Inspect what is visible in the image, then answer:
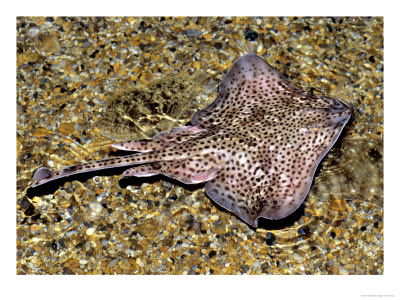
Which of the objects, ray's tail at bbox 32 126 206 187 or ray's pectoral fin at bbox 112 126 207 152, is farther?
ray's pectoral fin at bbox 112 126 207 152

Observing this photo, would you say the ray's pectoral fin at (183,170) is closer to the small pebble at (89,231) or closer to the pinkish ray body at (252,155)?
the pinkish ray body at (252,155)

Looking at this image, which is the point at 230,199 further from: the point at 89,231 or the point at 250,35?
the point at 250,35

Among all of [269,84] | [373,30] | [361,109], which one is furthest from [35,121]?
[373,30]

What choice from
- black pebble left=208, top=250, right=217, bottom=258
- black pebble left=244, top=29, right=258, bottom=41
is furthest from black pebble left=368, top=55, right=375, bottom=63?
black pebble left=208, top=250, right=217, bottom=258

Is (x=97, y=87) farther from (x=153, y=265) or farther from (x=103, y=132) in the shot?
(x=153, y=265)

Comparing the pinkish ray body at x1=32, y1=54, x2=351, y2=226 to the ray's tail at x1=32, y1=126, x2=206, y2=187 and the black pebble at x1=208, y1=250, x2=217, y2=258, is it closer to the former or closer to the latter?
the ray's tail at x1=32, y1=126, x2=206, y2=187

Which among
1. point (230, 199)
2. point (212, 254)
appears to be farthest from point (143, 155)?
point (212, 254)

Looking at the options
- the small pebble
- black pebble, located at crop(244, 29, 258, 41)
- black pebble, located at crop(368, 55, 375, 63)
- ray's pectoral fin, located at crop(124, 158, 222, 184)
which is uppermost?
black pebble, located at crop(244, 29, 258, 41)
